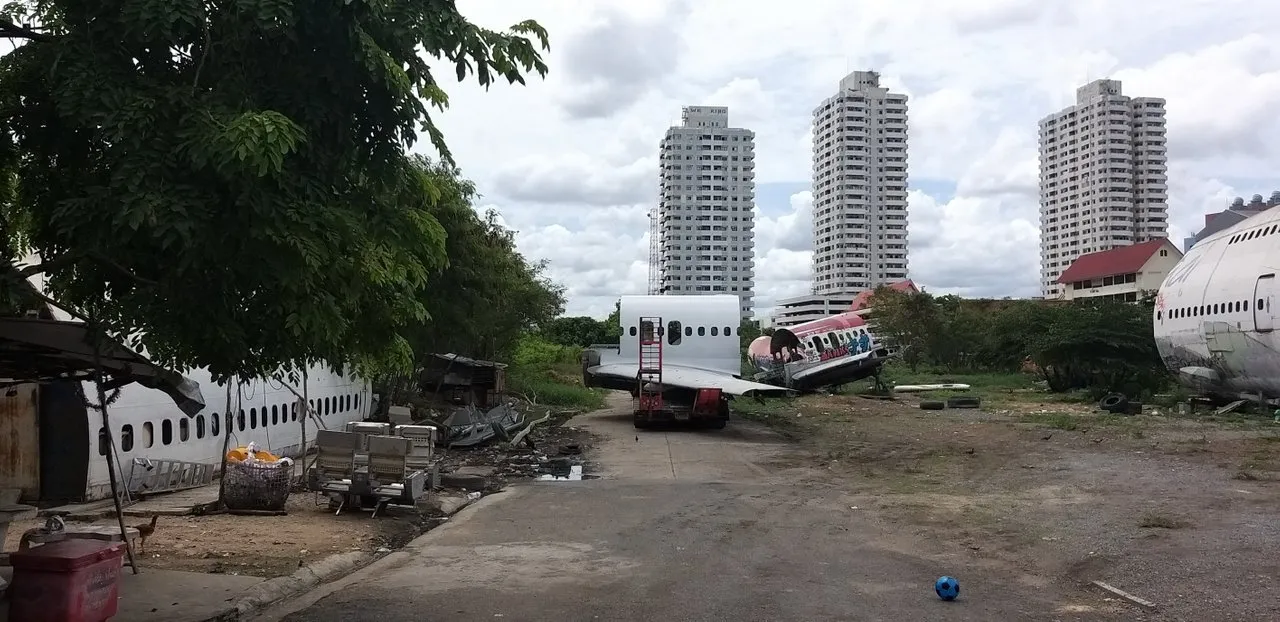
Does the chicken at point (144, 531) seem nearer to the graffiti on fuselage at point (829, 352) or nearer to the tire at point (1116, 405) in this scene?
the tire at point (1116, 405)

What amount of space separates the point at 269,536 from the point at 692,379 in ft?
52.8

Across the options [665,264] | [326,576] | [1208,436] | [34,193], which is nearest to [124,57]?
[34,193]

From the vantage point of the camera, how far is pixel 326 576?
28.8 feet

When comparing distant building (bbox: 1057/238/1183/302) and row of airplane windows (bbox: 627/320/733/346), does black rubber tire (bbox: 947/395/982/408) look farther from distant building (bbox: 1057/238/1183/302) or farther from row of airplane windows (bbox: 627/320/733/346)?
distant building (bbox: 1057/238/1183/302)

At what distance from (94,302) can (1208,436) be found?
22.3 metres

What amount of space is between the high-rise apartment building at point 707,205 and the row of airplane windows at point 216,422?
113 m

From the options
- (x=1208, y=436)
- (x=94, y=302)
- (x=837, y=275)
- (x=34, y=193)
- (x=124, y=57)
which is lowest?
(x=1208, y=436)

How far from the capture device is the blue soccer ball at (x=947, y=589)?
7.56 metres

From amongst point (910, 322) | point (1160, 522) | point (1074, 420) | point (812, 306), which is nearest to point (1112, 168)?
point (812, 306)

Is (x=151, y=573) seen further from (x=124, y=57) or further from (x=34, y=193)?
(x=124, y=57)

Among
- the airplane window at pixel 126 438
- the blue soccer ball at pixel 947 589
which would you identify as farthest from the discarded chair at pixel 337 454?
the blue soccer ball at pixel 947 589

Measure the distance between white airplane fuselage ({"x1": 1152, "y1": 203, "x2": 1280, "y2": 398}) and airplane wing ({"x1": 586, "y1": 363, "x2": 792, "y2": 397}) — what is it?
12.7 metres

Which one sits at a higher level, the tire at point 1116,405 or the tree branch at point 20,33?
the tree branch at point 20,33

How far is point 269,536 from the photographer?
1023 centimetres
